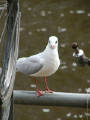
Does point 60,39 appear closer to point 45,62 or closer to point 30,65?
point 30,65

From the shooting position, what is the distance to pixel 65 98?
70.7 inches

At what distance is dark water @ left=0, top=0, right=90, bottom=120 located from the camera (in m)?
5.76

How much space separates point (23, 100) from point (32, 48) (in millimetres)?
5589

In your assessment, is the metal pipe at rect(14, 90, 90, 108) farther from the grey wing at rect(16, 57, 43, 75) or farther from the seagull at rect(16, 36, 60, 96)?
the grey wing at rect(16, 57, 43, 75)

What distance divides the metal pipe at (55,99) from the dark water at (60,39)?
263 centimetres

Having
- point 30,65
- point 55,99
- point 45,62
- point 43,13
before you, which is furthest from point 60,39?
point 55,99

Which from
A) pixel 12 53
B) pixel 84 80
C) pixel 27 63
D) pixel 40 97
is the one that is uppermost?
pixel 12 53

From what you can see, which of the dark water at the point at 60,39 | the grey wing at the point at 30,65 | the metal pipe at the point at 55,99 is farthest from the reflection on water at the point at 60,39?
the metal pipe at the point at 55,99

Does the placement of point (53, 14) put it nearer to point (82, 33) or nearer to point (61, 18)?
point (61, 18)

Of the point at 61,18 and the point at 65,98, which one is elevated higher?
the point at 65,98

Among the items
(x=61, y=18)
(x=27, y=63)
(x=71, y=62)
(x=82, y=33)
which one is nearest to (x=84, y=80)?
(x=71, y=62)

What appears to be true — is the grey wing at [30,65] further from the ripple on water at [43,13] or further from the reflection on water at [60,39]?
the ripple on water at [43,13]

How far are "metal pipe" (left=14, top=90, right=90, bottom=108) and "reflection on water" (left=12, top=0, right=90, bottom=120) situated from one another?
3.33 meters

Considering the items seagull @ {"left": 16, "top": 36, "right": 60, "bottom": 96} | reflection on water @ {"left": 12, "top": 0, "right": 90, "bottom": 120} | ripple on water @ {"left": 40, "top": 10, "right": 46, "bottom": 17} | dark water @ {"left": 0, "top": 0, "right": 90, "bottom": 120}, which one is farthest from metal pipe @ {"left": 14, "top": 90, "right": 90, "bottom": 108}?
ripple on water @ {"left": 40, "top": 10, "right": 46, "bottom": 17}
